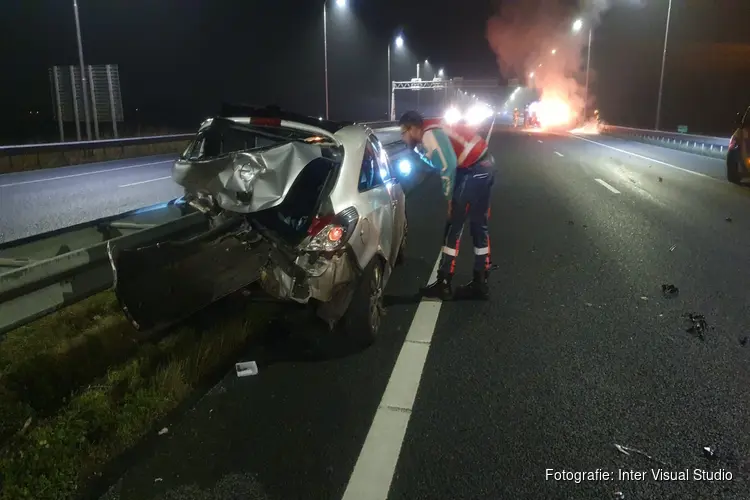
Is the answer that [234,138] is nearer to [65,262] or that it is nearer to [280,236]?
[280,236]

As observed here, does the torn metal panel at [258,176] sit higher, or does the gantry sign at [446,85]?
the gantry sign at [446,85]

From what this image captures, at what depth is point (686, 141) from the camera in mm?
27953

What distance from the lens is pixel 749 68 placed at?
60844 millimetres

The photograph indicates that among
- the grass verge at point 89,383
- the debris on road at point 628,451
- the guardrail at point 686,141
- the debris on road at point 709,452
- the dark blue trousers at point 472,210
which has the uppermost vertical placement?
the dark blue trousers at point 472,210

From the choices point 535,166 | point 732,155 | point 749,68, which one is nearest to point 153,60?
point 535,166

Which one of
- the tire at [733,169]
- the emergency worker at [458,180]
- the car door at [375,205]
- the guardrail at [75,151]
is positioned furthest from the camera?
the guardrail at [75,151]

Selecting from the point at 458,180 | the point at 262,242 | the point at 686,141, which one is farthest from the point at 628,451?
the point at 686,141

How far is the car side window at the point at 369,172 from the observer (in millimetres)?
5002

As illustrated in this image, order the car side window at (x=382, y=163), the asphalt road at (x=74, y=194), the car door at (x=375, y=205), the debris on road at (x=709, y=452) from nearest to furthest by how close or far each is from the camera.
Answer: the debris on road at (x=709, y=452)
the car door at (x=375, y=205)
the car side window at (x=382, y=163)
the asphalt road at (x=74, y=194)

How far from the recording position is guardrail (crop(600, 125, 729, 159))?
79.0ft

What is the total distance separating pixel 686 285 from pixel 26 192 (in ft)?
43.4

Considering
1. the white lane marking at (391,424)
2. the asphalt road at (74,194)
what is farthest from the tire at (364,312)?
the asphalt road at (74,194)

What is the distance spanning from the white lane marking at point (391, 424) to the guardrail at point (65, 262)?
6.30ft

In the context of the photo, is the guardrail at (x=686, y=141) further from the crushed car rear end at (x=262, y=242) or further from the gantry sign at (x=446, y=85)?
the gantry sign at (x=446, y=85)
